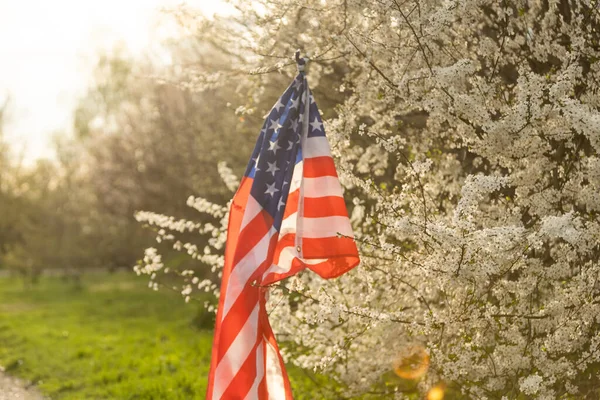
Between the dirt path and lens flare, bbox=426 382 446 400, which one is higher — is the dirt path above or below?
below

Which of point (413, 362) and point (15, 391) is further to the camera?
point (15, 391)

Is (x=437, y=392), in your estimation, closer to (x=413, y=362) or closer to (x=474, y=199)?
(x=413, y=362)

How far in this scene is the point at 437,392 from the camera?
6.03 m

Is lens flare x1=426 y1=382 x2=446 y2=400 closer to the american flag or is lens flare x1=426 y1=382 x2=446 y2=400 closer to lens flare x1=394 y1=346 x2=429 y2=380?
lens flare x1=394 y1=346 x2=429 y2=380

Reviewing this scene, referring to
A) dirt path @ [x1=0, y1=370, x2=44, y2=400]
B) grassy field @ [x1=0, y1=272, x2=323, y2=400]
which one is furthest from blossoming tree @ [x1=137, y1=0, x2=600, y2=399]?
dirt path @ [x1=0, y1=370, x2=44, y2=400]

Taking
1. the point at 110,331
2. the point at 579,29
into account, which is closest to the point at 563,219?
the point at 579,29

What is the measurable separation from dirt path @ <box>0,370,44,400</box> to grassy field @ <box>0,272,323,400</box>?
6.3 inches

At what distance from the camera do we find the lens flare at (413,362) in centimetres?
591

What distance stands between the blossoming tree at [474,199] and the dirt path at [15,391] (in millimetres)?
3701

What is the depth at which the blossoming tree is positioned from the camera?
15.5 feet

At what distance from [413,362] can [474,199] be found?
2.12 m

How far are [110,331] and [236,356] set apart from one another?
9607 millimetres

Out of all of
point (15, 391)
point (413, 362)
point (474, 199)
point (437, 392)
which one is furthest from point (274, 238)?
point (15, 391)

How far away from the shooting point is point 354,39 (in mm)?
5684
